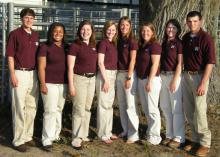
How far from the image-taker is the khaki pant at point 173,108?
22.8 feet

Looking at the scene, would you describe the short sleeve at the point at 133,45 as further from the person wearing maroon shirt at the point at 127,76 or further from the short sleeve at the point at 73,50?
the short sleeve at the point at 73,50

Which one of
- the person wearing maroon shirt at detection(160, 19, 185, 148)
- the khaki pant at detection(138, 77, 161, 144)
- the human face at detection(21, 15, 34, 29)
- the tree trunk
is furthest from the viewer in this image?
the tree trunk

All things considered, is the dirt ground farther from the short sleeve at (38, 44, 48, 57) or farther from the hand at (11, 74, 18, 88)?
the short sleeve at (38, 44, 48, 57)

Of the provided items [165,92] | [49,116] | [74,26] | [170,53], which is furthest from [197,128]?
[74,26]

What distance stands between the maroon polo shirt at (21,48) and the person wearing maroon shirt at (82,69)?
1.87 feet

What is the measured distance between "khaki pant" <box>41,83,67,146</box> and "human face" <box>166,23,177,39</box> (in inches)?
68.1

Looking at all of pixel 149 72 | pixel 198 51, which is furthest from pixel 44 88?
pixel 198 51

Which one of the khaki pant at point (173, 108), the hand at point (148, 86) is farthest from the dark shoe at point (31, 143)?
the khaki pant at point (173, 108)

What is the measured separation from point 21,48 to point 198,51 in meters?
2.53

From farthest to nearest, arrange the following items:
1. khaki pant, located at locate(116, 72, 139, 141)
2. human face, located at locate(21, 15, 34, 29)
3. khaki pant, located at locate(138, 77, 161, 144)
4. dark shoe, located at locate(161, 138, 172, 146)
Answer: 1. dark shoe, located at locate(161, 138, 172, 146)
2. khaki pant, located at locate(116, 72, 139, 141)
3. khaki pant, located at locate(138, 77, 161, 144)
4. human face, located at locate(21, 15, 34, 29)

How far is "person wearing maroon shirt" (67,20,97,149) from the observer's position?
6.64 m

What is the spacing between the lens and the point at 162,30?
8414 mm

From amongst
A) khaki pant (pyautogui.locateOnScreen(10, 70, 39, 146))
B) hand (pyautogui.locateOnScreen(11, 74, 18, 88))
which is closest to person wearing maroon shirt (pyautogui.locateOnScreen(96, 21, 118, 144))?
khaki pant (pyautogui.locateOnScreen(10, 70, 39, 146))

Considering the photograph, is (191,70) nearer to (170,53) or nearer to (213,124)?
(170,53)
